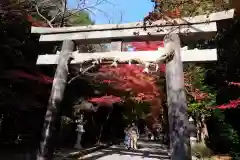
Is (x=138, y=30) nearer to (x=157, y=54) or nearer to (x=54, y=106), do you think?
(x=157, y=54)

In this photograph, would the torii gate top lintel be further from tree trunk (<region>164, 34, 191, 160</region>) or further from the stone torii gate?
tree trunk (<region>164, 34, 191, 160</region>)

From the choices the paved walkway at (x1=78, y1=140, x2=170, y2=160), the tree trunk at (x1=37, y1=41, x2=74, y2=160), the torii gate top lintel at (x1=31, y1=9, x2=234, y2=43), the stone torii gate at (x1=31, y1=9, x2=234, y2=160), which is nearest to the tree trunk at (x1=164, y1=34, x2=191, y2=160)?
the stone torii gate at (x1=31, y1=9, x2=234, y2=160)

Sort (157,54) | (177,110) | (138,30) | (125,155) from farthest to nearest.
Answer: (125,155)
(138,30)
(157,54)
(177,110)

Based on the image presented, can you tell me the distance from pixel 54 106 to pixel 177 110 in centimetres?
321

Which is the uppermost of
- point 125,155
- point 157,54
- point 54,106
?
point 157,54

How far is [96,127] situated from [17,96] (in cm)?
959

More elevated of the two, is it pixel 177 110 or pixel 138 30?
pixel 138 30

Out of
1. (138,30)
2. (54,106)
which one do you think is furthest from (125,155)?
(138,30)

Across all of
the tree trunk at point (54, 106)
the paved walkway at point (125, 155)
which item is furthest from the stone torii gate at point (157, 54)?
the paved walkway at point (125, 155)

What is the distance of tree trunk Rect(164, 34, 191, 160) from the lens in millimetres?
5504

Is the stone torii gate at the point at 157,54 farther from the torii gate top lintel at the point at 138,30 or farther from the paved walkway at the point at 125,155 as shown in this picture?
the paved walkway at the point at 125,155

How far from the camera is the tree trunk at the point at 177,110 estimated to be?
5.50 metres

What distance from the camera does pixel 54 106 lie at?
22.8ft

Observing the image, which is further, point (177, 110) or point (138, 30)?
point (138, 30)
